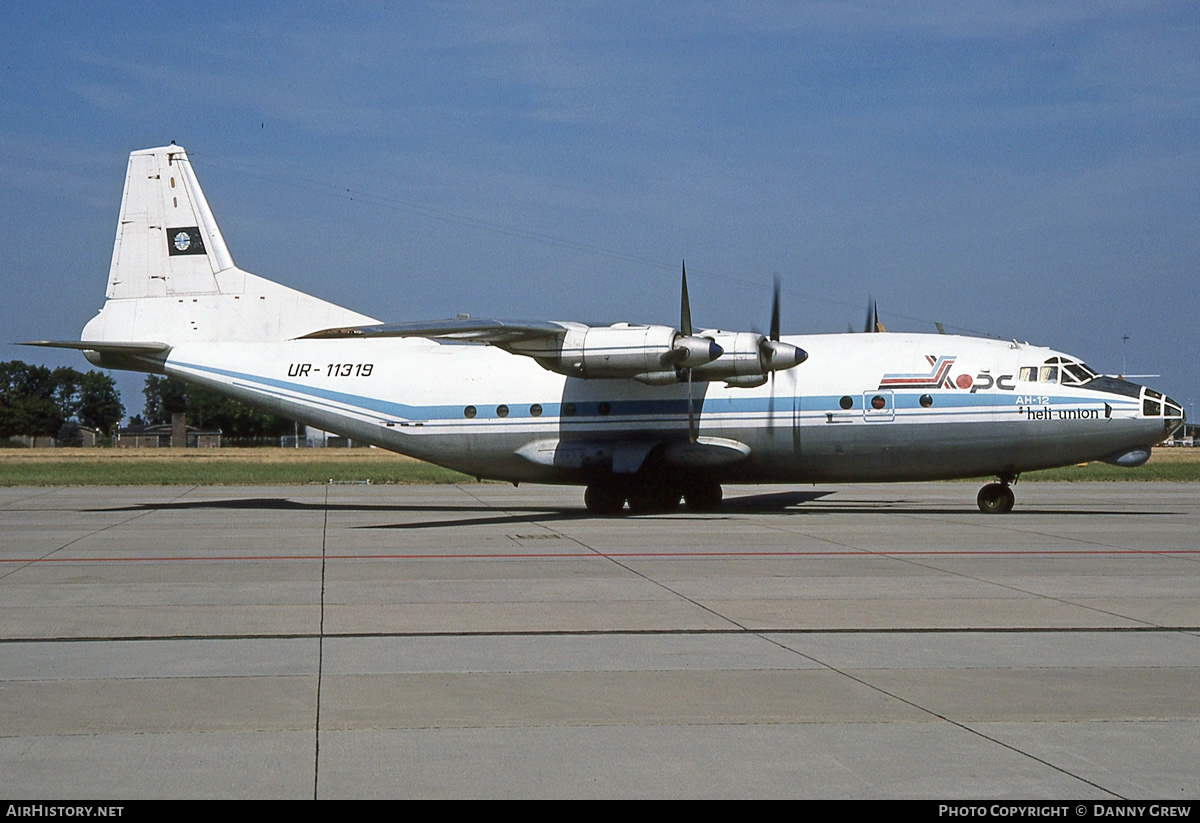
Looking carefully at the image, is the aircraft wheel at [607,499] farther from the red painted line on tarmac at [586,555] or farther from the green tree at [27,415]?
the green tree at [27,415]

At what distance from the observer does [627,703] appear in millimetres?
7590

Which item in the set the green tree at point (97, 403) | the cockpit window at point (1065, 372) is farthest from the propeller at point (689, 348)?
the green tree at point (97, 403)

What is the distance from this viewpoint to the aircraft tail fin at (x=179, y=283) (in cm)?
2927

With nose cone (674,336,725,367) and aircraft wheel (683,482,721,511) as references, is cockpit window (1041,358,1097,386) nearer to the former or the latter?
nose cone (674,336,725,367)

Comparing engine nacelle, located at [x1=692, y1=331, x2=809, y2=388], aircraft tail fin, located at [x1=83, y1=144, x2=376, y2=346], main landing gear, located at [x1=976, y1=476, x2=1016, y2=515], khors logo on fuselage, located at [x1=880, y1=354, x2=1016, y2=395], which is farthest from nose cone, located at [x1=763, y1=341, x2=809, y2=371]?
aircraft tail fin, located at [x1=83, y1=144, x2=376, y2=346]

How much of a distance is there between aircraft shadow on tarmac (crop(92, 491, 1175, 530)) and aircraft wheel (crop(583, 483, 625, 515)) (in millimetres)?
284

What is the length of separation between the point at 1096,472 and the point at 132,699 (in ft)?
190

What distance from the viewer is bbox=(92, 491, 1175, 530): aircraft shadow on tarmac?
24.6 m

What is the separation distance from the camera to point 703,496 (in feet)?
88.0

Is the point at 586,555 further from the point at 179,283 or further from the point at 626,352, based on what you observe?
the point at 179,283

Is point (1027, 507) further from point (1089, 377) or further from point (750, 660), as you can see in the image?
point (750, 660)

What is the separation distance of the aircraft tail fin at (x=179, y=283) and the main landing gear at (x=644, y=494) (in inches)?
315
